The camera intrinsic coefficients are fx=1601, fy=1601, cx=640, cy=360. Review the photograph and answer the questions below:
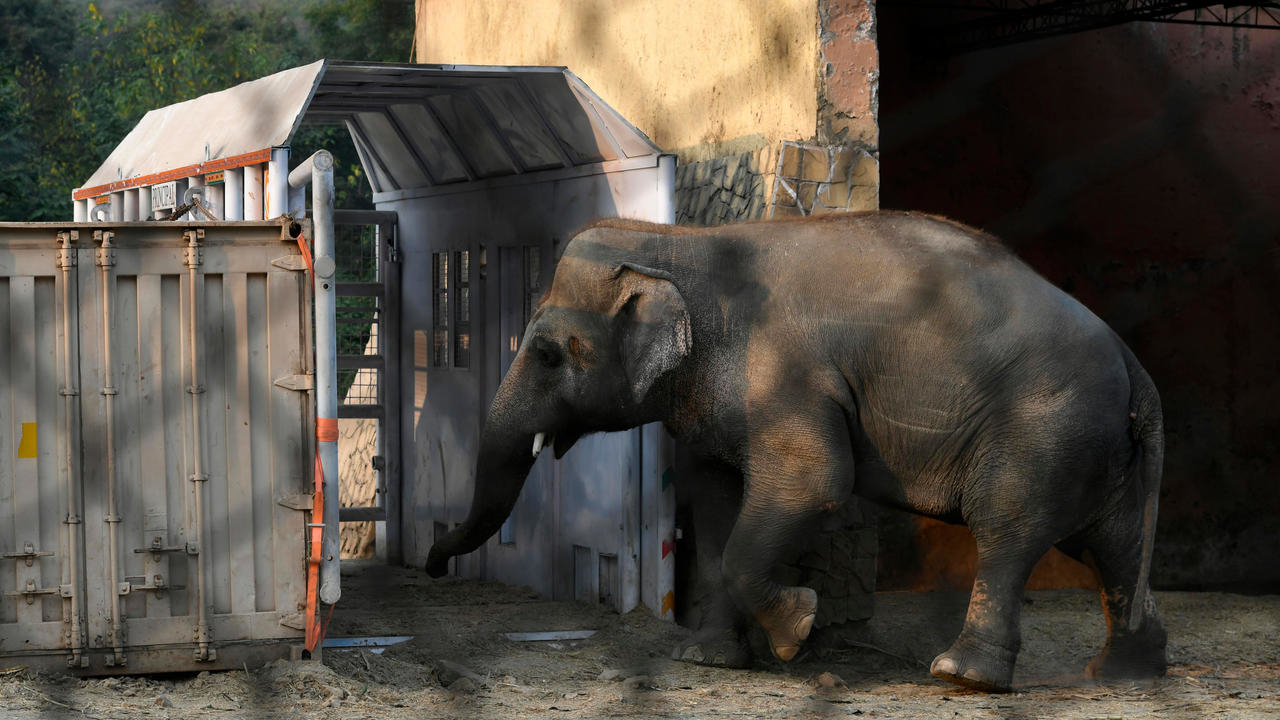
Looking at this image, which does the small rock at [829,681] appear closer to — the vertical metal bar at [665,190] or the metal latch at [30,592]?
the vertical metal bar at [665,190]

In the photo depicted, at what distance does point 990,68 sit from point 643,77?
2.62 meters

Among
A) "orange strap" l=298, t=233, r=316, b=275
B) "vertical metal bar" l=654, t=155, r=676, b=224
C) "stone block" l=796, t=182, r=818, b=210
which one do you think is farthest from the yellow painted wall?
"orange strap" l=298, t=233, r=316, b=275

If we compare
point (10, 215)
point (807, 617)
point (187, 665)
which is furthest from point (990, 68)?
point (10, 215)

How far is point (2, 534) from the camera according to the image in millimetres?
4562

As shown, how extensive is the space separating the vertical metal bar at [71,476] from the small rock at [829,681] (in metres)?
2.22

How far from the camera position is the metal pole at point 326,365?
4.72 metres

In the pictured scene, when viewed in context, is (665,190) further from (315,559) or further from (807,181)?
(315,559)

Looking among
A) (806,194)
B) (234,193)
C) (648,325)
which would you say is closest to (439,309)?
(234,193)

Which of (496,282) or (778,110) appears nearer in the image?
(778,110)

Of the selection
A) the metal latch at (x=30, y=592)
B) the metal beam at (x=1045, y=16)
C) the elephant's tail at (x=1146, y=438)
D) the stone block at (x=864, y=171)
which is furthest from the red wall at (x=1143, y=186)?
the metal latch at (x=30, y=592)

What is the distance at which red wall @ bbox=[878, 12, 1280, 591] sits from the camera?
27.8 feet

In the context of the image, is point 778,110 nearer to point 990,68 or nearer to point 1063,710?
point 1063,710

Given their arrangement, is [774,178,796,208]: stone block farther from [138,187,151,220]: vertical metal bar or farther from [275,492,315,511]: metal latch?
[138,187,151,220]: vertical metal bar

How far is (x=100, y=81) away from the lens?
19.0m
